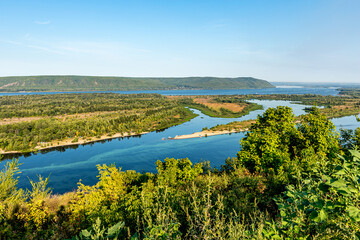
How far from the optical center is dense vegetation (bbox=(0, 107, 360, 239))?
13.0ft

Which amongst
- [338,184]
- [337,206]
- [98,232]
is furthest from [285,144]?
[98,232]

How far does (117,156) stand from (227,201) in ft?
172

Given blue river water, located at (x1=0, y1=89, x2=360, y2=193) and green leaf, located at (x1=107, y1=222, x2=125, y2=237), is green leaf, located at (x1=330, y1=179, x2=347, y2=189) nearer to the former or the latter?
green leaf, located at (x1=107, y1=222, x2=125, y2=237)

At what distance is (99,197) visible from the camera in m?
18.6

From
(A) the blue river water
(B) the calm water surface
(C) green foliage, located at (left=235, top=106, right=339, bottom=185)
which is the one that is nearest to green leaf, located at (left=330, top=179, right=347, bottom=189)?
(C) green foliage, located at (left=235, top=106, right=339, bottom=185)

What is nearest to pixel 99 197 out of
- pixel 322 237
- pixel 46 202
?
pixel 46 202

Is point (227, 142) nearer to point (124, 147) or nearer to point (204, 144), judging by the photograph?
point (204, 144)

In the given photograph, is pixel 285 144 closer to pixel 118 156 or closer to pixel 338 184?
pixel 338 184

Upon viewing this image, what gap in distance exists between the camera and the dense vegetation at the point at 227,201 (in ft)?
13.0

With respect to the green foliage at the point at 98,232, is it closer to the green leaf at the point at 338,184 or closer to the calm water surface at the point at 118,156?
the green leaf at the point at 338,184

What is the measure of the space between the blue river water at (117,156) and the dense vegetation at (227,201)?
2339 centimetres

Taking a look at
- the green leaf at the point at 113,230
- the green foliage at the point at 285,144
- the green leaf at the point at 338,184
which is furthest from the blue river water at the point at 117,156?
the green leaf at the point at 338,184

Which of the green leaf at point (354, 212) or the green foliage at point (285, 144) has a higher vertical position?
the green leaf at point (354, 212)

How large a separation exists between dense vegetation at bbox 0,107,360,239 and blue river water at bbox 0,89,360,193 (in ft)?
76.7
